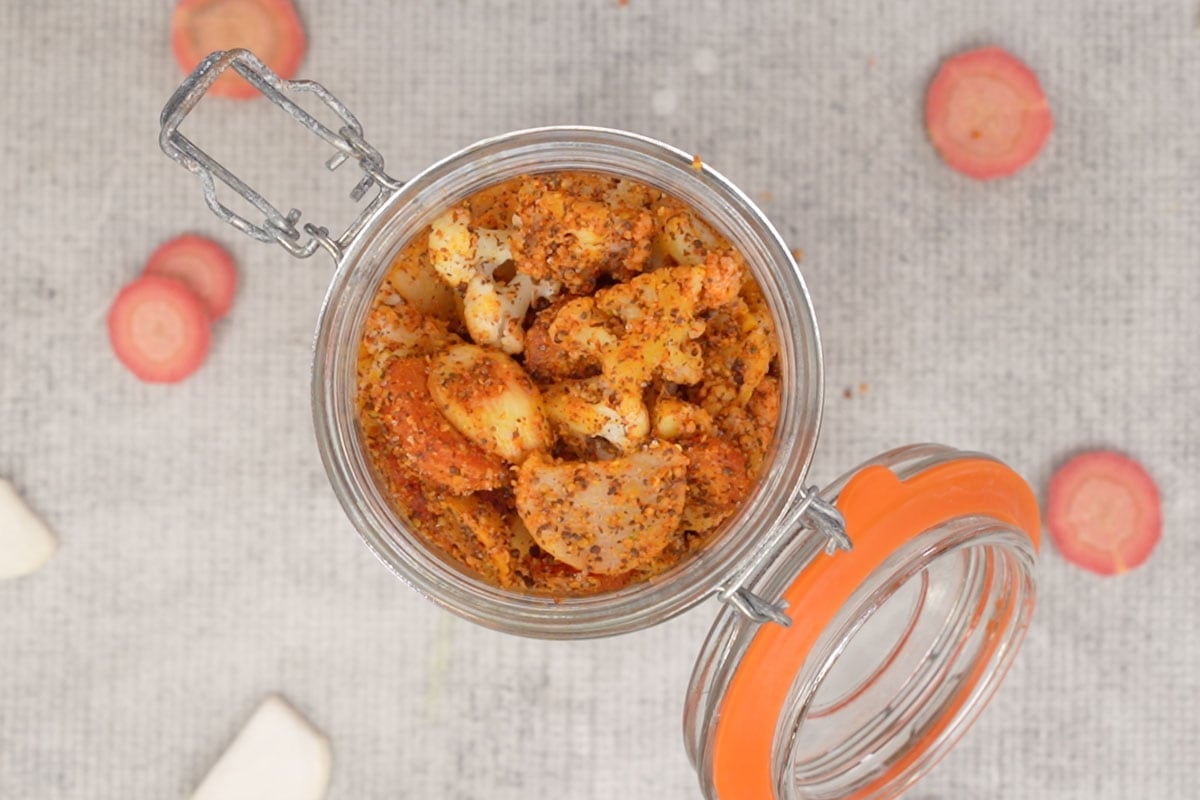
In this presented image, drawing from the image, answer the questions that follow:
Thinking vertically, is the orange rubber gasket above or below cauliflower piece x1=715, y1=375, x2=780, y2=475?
below

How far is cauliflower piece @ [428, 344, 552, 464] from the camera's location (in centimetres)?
58

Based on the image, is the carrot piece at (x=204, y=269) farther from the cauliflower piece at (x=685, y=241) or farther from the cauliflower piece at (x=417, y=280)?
the cauliflower piece at (x=685, y=241)

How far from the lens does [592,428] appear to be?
1.96 feet

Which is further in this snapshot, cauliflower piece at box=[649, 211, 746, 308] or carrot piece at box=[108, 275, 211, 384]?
carrot piece at box=[108, 275, 211, 384]

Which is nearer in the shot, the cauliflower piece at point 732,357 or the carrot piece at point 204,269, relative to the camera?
the cauliflower piece at point 732,357

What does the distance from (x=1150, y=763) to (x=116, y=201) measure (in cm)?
83

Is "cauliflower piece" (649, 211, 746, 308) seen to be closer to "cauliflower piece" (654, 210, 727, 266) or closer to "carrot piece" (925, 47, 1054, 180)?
"cauliflower piece" (654, 210, 727, 266)

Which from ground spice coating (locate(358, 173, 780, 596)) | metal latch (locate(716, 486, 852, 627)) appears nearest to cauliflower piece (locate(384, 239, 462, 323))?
ground spice coating (locate(358, 173, 780, 596))

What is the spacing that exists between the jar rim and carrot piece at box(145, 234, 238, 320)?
0.20 meters

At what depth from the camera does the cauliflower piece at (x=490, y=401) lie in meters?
0.58

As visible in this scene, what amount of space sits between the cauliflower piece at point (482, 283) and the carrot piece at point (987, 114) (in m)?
0.34

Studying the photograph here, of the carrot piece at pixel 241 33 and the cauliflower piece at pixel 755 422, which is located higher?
the carrot piece at pixel 241 33

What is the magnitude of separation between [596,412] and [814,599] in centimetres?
15

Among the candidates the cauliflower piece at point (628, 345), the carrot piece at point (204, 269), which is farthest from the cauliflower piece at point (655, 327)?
the carrot piece at point (204, 269)
